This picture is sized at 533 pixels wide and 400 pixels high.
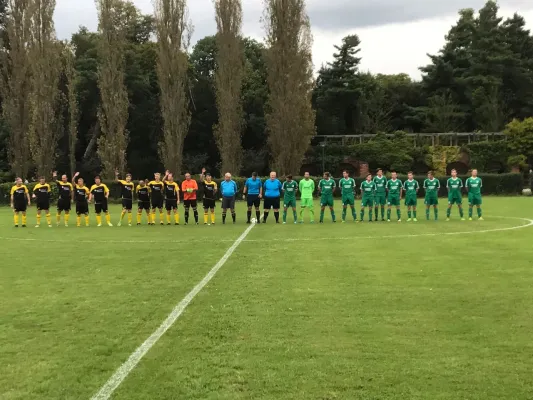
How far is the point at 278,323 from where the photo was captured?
612cm

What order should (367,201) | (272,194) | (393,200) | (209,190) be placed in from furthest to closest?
(393,200) → (367,201) → (272,194) → (209,190)

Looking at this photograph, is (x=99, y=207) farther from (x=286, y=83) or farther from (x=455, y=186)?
(x=286, y=83)

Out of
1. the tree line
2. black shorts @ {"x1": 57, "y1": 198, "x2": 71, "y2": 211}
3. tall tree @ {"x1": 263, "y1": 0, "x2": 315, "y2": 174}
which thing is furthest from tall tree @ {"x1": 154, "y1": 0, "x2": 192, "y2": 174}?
black shorts @ {"x1": 57, "y1": 198, "x2": 71, "y2": 211}

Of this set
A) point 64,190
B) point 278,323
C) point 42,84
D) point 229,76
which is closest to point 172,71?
point 229,76

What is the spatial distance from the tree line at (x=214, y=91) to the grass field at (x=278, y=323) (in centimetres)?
2968

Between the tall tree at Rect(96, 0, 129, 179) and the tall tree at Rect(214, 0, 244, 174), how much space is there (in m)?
6.99

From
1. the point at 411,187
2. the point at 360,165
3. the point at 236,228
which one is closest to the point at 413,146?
the point at 360,165

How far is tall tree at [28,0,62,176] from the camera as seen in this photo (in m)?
38.6

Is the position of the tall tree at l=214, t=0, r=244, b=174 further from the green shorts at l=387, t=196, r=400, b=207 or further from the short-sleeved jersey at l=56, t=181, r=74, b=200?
the green shorts at l=387, t=196, r=400, b=207

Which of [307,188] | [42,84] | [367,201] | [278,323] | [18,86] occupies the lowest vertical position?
[278,323]

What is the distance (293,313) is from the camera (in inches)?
259

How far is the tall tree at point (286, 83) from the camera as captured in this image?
41.8m

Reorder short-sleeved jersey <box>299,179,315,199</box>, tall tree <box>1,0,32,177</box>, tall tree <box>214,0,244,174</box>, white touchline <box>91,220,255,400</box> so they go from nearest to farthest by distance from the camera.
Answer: white touchline <box>91,220,255,400</box> < short-sleeved jersey <box>299,179,315,199</box> < tall tree <box>1,0,32,177</box> < tall tree <box>214,0,244,174</box>

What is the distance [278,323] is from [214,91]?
4355 cm
